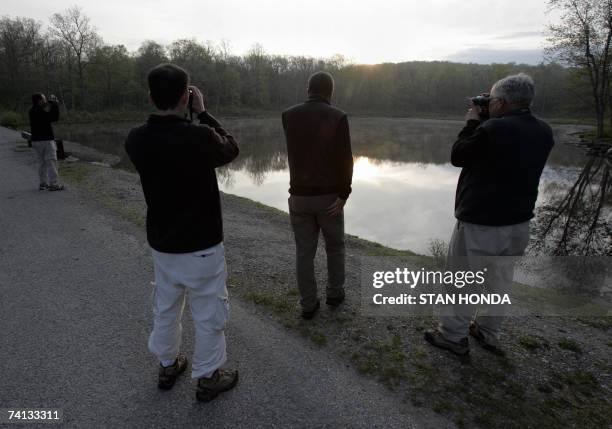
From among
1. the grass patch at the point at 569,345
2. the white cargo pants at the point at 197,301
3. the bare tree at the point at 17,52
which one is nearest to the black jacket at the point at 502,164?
the grass patch at the point at 569,345

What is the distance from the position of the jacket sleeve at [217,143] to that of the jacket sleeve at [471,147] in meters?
1.54

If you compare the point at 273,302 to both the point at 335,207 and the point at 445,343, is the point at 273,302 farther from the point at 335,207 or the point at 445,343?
the point at 445,343

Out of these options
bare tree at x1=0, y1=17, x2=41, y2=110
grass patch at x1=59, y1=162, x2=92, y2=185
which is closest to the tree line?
bare tree at x1=0, y1=17, x2=41, y2=110

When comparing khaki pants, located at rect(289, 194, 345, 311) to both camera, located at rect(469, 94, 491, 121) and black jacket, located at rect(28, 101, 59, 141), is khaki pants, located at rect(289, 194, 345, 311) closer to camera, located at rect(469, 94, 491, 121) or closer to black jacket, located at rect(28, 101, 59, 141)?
camera, located at rect(469, 94, 491, 121)

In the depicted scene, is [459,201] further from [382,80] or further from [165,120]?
[382,80]

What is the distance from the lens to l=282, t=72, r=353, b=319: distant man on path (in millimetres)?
3176

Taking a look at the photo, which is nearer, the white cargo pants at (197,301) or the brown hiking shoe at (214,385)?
the white cargo pants at (197,301)

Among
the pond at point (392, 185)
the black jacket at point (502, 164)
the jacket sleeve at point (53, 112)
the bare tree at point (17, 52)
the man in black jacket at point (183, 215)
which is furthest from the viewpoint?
the bare tree at point (17, 52)

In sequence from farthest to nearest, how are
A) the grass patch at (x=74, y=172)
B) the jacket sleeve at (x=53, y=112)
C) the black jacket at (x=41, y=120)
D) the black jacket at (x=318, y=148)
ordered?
the grass patch at (x=74, y=172)
the jacket sleeve at (x=53, y=112)
the black jacket at (x=41, y=120)
the black jacket at (x=318, y=148)

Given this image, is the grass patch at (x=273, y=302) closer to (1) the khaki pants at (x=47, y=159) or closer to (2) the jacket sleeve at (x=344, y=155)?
(2) the jacket sleeve at (x=344, y=155)

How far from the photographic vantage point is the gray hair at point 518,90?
2646 millimetres

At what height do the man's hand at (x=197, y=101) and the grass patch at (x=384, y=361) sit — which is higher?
the man's hand at (x=197, y=101)

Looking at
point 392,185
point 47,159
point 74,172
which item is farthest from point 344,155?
point 392,185

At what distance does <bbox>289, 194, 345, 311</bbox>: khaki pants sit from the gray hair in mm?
1478
